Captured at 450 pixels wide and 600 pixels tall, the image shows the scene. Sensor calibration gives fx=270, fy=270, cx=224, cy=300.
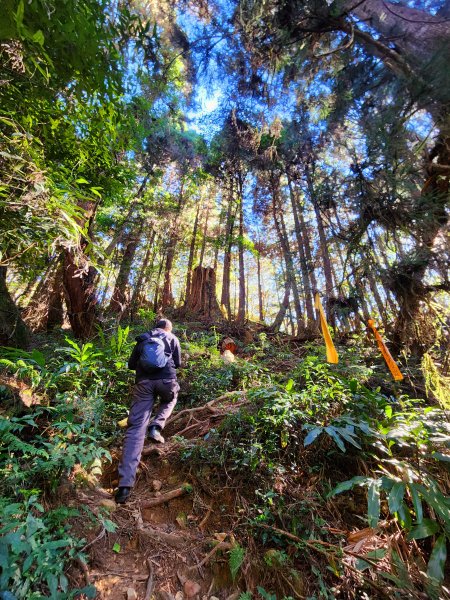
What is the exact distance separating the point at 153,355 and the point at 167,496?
5.12 feet

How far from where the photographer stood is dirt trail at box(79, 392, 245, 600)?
212 centimetres

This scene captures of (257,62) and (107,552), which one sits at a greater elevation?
(257,62)

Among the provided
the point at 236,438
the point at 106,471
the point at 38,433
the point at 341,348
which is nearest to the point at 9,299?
the point at 38,433

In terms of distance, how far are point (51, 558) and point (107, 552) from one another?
0.67 metres

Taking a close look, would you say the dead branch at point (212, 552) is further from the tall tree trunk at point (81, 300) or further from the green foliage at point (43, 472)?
the tall tree trunk at point (81, 300)

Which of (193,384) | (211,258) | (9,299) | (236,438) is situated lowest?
(236,438)

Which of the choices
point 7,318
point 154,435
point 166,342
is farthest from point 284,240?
point 7,318

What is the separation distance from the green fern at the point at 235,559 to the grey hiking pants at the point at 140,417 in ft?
3.75

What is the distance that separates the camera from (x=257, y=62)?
4.99 meters

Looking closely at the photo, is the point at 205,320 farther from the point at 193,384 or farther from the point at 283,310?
the point at 193,384

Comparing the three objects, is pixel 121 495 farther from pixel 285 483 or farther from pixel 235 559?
pixel 285 483

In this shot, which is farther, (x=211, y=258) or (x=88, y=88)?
A: (x=211, y=258)

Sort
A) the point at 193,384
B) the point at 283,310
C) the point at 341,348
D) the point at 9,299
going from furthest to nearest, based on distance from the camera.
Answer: the point at 283,310, the point at 341,348, the point at 193,384, the point at 9,299

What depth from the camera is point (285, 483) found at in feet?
9.02
